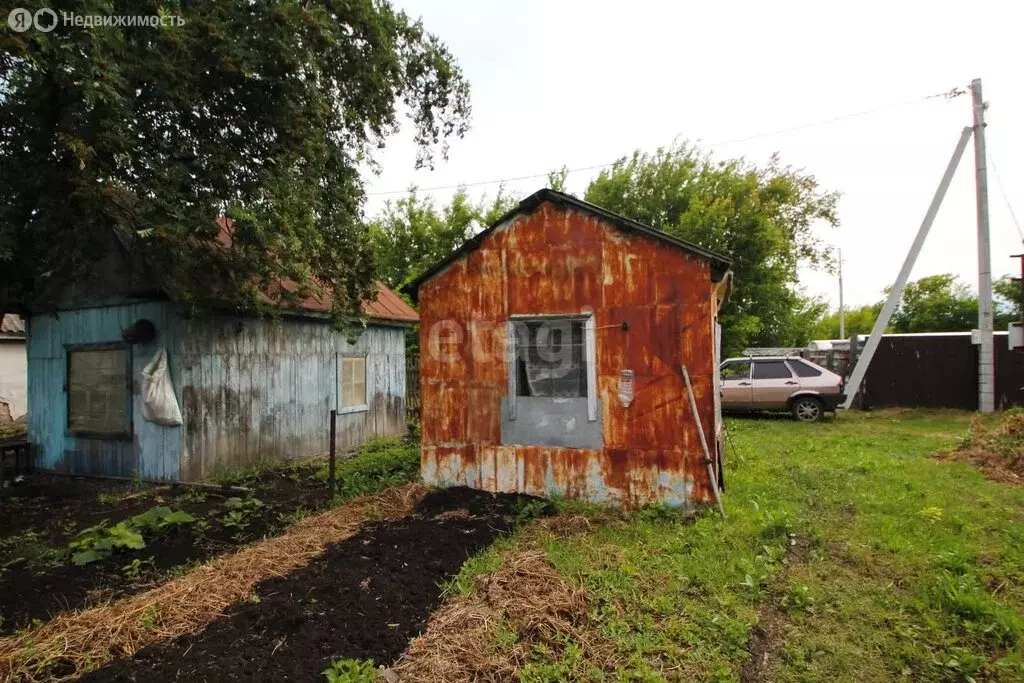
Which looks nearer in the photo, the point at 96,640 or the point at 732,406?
the point at 96,640

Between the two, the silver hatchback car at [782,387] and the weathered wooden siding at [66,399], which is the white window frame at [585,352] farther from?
the silver hatchback car at [782,387]

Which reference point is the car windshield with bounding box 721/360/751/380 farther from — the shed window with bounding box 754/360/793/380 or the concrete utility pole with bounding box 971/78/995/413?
the concrete utility pole with bounding box 971/78/995/413

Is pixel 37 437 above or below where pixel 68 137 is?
below

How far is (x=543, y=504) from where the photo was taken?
5.99 meters

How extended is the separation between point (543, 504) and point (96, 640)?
3.93m

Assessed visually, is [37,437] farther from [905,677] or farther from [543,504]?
[905,677]

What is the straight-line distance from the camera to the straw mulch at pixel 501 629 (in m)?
3.17

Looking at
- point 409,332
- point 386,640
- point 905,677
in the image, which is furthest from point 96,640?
point 409,332

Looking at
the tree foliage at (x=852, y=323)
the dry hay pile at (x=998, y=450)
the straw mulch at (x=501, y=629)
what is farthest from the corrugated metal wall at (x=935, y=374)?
the tree foliage at (x=852, y=323)

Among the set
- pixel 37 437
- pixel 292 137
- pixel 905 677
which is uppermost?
pixel 292 137

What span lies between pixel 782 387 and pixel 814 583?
32.7 ft

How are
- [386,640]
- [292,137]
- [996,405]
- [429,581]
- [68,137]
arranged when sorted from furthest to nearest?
[996,405]
[292,137]
[68,137]
[429,581]
[386,640]

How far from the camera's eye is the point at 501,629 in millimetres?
3553

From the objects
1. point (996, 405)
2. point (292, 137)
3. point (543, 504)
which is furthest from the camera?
point (996, 405)
